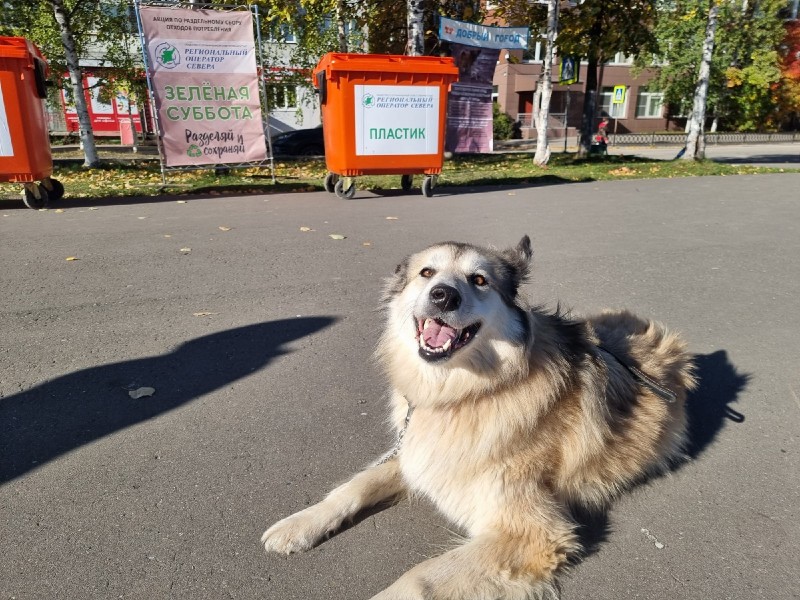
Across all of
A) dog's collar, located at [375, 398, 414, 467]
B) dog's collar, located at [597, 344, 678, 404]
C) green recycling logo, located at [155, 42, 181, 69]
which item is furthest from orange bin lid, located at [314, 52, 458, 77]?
dog's collar, located at [375, 398, 414, 467]

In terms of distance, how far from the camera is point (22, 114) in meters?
9.09

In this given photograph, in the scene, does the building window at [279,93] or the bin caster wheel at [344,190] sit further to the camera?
the building window at [279,93]

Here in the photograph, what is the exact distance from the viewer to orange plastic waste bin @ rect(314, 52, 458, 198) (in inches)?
416

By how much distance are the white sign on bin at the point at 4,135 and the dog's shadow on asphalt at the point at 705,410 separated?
10455 mm

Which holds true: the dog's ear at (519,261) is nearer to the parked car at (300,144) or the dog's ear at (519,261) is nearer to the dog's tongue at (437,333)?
the dog's tongue at (437,333)

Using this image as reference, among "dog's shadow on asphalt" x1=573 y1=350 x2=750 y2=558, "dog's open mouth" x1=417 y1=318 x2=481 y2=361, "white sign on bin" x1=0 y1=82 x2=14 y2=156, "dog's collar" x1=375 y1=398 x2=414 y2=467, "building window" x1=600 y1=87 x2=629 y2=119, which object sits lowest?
"dog's shadow on asphalt" x1=573 y1=350 x2=750 y2=558

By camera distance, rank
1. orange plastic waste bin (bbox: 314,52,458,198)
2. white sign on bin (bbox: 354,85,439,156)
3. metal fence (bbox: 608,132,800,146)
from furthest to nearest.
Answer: metal fence (bbox: 608,132,800,146) < white sign on bin (bbox: 354,85,439,156) < orange plastic waste bin (bbox: 314,52,458,198)

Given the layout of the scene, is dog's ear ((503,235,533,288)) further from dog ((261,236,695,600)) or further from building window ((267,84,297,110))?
building window ((267,84,297,110))

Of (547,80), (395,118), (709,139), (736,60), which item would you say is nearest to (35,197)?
(395,118)

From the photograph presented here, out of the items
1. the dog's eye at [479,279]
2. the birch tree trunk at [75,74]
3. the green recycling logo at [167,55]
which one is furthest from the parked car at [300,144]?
the dog's eye at [479,279]

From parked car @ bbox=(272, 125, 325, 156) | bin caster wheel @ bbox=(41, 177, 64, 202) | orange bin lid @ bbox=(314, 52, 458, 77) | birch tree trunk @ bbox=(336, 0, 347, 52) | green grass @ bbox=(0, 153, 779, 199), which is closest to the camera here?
bin caster wheel @ bbox=(41, 177, 64, 202)

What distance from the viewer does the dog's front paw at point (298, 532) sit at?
2.38m

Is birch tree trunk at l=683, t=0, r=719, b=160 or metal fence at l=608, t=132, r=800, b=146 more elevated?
birch tree trunk at l=683, t=0, r=719, b=160

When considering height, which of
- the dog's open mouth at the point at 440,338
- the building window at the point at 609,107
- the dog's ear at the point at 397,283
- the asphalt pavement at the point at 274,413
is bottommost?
the asphalt pavement at the point at 274,413
